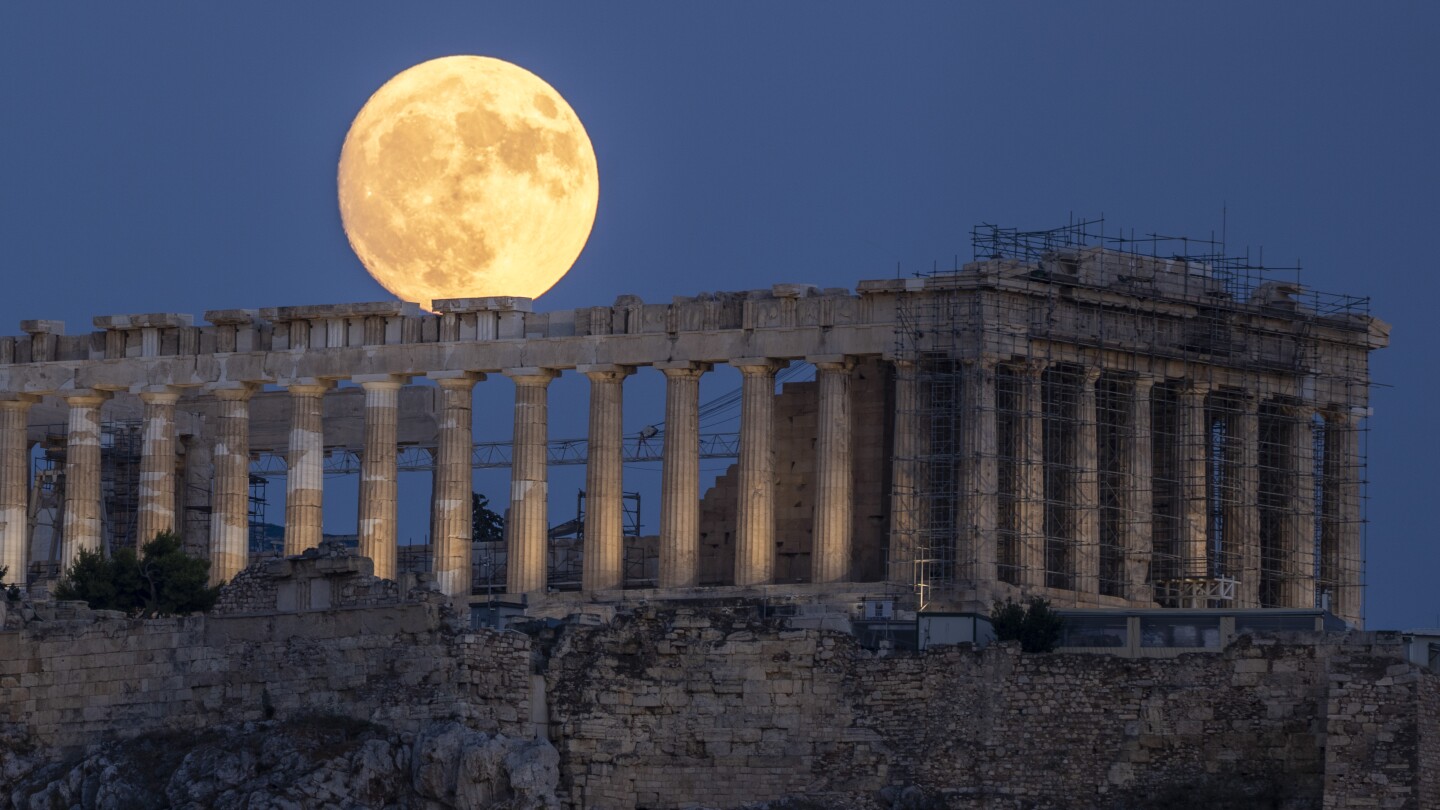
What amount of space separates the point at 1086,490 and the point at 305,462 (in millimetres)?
23493

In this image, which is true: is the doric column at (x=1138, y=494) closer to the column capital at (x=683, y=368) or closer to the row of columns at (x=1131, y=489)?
the row of columns at (x=1131, y=489)

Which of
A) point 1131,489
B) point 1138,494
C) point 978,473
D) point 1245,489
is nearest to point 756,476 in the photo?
point 978,473

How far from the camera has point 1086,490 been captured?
342ft

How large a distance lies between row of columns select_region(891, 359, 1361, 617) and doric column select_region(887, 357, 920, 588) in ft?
0.09

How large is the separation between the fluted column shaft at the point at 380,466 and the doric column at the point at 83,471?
867cm

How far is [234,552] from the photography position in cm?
11200

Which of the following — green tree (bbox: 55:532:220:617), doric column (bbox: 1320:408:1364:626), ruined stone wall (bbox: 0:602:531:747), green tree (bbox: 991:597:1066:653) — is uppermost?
doric column (bbox: 1320:408:1364:626)

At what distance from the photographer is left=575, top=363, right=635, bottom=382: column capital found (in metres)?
108

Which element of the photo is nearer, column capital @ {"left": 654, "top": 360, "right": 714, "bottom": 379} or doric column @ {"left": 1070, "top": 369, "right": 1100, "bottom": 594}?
doric column @ {"left": 1070, "top": 369, "right": 1100, "bottom": 594}

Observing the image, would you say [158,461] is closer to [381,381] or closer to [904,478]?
[381,381]

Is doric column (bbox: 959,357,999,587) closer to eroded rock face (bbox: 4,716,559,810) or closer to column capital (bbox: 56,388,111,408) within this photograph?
eroded rock face (bbox: 4,716,559,810)

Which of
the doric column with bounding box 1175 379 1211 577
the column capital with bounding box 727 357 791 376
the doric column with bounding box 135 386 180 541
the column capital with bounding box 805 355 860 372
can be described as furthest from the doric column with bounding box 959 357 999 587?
the doric column with bounding box 135 386 180 541

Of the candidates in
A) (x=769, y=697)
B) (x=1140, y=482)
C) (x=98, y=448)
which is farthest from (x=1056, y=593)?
(x=98, y=448)

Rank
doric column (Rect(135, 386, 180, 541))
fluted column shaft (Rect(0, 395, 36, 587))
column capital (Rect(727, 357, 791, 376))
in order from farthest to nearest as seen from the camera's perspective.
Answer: fluted column shaft (Rect(0, 395, 36, 587))
doric column (Rect(135, 386, 180, 541))
column capital (Rect(727, 357, 791, 376))
